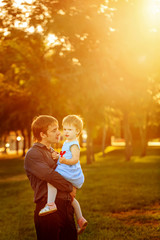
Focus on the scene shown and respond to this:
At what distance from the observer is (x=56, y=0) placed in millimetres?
14078

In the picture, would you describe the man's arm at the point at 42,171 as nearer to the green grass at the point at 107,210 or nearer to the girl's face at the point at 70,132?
the girl's face at the point at 70,132

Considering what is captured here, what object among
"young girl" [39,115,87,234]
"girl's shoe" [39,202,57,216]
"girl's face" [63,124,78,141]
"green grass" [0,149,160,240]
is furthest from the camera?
"green grass" [0,149,160,240]

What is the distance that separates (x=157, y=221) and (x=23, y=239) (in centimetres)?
295

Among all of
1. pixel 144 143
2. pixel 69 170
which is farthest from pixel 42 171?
pixel 144 143

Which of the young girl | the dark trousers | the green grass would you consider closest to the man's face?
the young girl

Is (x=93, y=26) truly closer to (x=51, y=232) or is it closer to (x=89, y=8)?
(x=89, y=8)

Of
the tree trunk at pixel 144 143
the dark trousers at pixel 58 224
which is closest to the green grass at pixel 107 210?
the dark trousers at pixel 58 224

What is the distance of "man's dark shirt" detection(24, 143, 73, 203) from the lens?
4.45 m

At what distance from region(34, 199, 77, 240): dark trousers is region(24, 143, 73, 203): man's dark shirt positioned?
0.09 m

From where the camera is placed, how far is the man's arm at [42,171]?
4438 mm

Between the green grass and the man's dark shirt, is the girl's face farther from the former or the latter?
the green grass

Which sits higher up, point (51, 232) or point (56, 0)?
point (56, 0)

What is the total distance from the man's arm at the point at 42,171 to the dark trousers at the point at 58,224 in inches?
7.5

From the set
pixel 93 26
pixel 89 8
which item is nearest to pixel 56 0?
pixel 89 8
